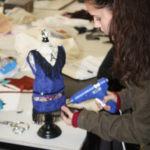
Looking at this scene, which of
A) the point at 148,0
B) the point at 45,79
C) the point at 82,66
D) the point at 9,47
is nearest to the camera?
the point at 148,0

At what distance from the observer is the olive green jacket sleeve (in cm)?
83

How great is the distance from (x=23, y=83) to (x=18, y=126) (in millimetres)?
310

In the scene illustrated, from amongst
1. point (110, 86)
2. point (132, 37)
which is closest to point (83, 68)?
point (110, 86)

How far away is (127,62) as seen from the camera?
0.84 metres

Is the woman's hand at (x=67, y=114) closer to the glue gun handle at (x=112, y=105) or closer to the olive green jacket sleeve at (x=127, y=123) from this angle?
the olive green jacket sleeve at (x=127, y=123)

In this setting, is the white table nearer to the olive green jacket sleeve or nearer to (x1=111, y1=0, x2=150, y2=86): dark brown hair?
the olive green jacket sleeve

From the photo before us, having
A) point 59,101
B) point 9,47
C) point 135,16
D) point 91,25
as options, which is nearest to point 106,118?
point 59,101

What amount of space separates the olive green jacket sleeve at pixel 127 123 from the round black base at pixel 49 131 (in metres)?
0.08

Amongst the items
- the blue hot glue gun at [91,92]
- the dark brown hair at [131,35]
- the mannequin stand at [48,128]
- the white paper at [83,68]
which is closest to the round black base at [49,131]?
the mannequin stand at [48,128]

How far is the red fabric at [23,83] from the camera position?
1.21 m

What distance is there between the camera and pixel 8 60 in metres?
1.35

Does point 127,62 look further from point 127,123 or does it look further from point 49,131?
point 49,131

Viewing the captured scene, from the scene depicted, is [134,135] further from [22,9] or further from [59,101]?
[22,9]

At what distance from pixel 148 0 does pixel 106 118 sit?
381 millimetres
